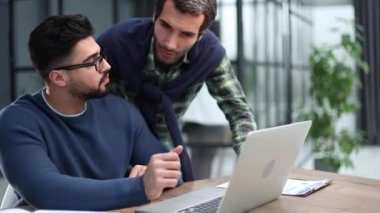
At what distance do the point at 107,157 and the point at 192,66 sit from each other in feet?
1.46

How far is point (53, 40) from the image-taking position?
1374mm

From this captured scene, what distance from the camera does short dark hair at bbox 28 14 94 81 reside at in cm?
137

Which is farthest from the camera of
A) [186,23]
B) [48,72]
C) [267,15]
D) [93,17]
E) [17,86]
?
[267,15]

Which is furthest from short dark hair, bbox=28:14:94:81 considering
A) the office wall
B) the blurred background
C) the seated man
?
the office wall

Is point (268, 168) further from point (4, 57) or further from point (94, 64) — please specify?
point (4, 57)

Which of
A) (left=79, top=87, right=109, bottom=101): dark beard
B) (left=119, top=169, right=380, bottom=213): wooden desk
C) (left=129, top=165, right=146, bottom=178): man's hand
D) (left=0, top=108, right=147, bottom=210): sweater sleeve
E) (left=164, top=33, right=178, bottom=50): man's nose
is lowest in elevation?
(left=119, top=169, right=380, bottom=213): wooden desk

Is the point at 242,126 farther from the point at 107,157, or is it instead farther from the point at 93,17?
the point at 93,17

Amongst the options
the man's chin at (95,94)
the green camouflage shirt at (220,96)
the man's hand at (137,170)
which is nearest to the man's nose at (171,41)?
the green camouflage shirt at (220,96)

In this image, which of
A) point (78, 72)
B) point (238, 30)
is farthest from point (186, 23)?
point (238, 30)

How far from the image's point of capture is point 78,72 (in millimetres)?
1416

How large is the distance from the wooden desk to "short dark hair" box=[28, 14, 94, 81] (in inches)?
18.4

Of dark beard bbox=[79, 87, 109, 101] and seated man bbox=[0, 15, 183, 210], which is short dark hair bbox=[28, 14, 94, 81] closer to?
seated man bbox=[0, 15, 183, 210]

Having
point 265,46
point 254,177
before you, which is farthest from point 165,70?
point 265,46

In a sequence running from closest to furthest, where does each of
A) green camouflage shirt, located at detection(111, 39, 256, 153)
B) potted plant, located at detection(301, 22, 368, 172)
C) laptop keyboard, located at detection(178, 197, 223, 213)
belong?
laptop keyboard, located at detection(178, 197, 223, 213) < green camouflage shirt, located at detection(111, 39, 256, 153) < potted plant, located at detection(301, 22, 368, 172)
